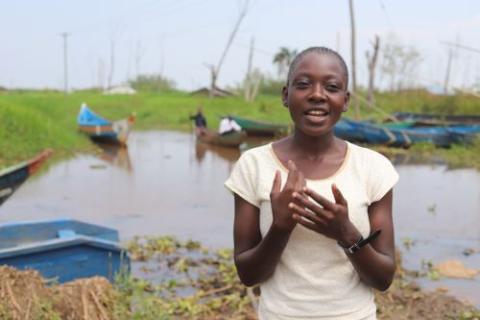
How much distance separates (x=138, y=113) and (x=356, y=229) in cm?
2986

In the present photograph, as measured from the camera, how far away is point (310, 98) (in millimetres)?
1493

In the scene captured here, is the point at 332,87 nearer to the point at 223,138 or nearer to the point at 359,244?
the point at 359,244

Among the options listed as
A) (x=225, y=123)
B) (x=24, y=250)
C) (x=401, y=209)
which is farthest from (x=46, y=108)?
(x=24, y=250)

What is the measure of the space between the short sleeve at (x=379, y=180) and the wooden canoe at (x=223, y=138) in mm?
15920

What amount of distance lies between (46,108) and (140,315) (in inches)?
904

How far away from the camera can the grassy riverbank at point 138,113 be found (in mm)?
15438

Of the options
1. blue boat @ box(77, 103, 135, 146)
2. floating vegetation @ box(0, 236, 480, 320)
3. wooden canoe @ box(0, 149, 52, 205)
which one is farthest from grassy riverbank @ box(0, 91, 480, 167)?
floating vegetation @ box(0, 236, 480, 320)

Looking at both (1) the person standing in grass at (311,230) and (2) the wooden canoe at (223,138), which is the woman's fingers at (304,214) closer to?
(1) the person standing in grass at (311,230)

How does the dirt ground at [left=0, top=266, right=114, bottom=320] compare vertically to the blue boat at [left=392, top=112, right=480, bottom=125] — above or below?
above

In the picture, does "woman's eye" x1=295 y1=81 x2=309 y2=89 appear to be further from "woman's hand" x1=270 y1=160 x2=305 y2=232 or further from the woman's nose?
"woman's hand" x1=270 y1=160 x2=305 y2=232

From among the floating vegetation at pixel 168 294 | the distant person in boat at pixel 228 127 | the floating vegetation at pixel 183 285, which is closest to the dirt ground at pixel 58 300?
the floating vegetation at pixel 168 294

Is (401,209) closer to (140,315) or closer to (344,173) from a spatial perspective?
(140,315)

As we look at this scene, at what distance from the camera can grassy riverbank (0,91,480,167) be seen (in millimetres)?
15438

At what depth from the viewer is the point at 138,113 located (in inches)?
1209
